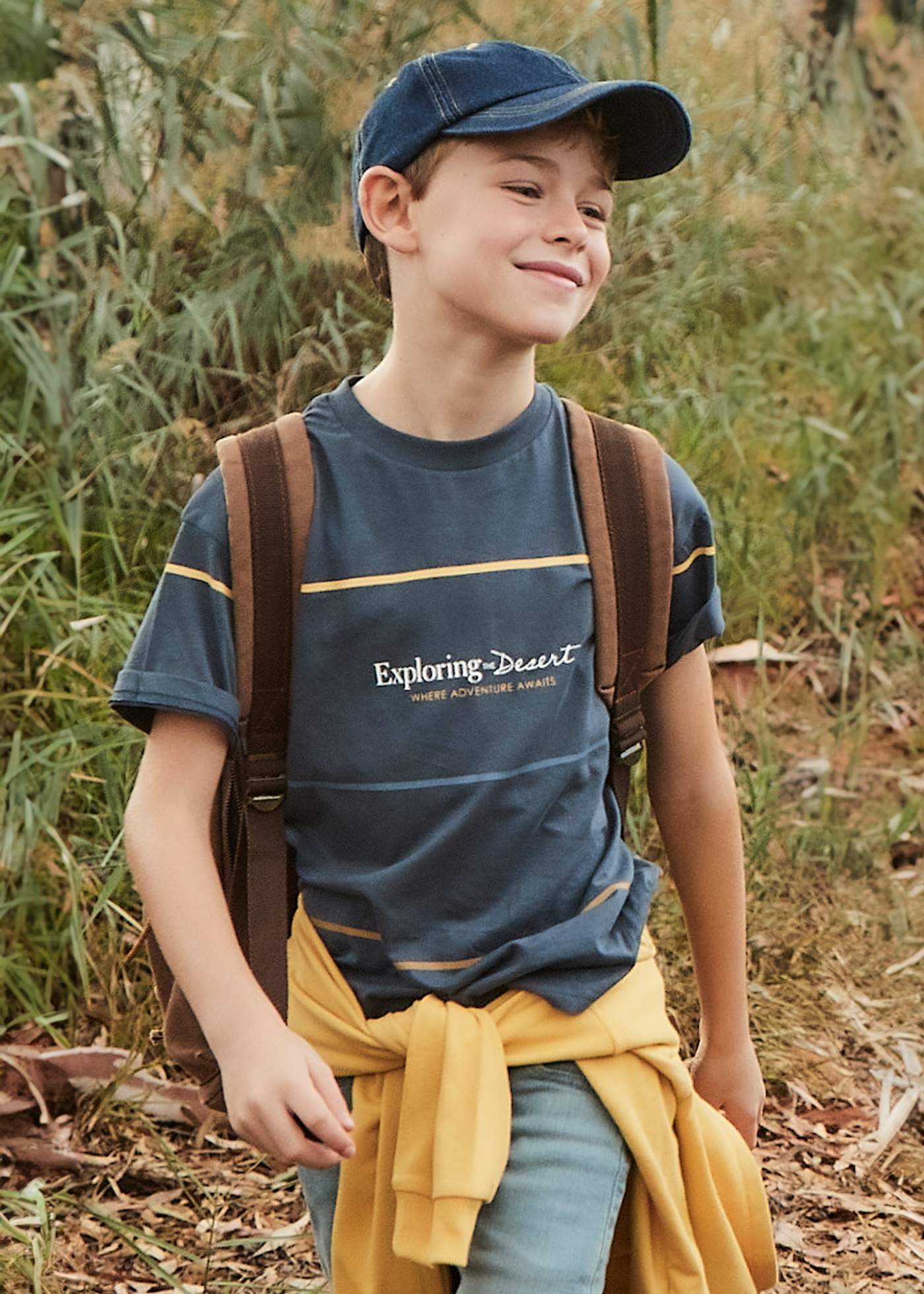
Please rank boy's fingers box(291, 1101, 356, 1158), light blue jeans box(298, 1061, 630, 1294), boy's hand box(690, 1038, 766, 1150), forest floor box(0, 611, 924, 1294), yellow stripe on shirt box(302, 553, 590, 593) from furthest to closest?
forest floor box(0, 611, 924, 1294) < boy's hand box(690, 1038, 766, 1150) < yellow stripe on shirt box(302, 553, 590, 593) < light blue jeans box(298, 1061, 630, 1294) < boy's fingers box(291, 1101, 356, 1158)

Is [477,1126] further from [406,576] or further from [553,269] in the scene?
[553,269]

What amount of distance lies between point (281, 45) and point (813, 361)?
184cm

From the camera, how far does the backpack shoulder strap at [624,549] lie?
1.99m

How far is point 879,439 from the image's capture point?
15.6 feet

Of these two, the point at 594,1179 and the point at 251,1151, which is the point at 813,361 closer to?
the point at 251,1151

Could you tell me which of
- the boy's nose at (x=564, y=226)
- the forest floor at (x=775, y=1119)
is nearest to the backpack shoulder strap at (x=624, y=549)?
the boy's nose at (x=564, y=226)

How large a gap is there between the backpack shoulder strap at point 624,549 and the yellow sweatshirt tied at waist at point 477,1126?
12.7 inches

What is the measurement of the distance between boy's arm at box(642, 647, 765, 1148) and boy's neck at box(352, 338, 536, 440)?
40cm

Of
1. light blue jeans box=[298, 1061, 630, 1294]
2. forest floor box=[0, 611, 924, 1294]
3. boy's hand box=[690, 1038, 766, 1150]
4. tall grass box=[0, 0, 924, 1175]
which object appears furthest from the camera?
tall grass box=[0, 0, 924, 1175]

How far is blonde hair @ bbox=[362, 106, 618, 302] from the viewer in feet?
6.22

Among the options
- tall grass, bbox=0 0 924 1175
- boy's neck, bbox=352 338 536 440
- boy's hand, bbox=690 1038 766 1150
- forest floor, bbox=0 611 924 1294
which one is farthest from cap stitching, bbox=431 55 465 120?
forest floor, bbox=0 611 924 1294

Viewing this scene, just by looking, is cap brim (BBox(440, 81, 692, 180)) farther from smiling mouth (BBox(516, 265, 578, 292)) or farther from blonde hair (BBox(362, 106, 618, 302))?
smiling mouth (BBox(516, 265, 578, 292))

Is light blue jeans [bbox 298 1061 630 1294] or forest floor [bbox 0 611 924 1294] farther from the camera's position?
forest floor [bbox 0 611 924 1294]

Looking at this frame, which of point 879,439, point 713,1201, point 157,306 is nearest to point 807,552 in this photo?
point 879,439
